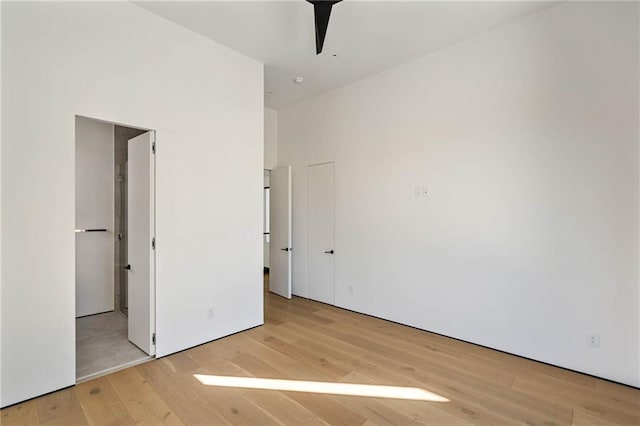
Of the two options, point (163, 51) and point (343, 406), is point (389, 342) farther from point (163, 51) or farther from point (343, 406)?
point (163, 51)

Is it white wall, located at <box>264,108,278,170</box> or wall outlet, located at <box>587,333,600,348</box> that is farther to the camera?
white wall, located at <box>264,108,278,170</box>

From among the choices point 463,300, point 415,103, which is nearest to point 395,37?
point 415,103

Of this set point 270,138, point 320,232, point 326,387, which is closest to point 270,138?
point 270,138

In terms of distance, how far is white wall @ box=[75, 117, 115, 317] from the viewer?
171 inches

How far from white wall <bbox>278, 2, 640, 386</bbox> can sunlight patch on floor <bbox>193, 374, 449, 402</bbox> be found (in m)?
1.34

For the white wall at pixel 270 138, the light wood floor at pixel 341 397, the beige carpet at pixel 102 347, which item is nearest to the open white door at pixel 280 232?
the white wall at pixel 270 138

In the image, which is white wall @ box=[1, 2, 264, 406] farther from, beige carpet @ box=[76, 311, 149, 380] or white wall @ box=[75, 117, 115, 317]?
white wall @ box=[75, 117, 115, 317]

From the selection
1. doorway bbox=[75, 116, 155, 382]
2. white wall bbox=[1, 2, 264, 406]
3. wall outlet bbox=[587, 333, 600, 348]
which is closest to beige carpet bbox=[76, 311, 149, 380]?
doorway bbox=[75, 116, 155, 382]

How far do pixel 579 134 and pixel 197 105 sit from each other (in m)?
3.79

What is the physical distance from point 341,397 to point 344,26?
3485 millimetres

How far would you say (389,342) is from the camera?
3.46 meters

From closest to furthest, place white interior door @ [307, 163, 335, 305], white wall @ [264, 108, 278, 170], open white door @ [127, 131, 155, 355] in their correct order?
open white door @ [127, 131, 155, 355]
white interior door @ [307, 163, 335, 305]
white wall @ [264, 108, 278, 170]

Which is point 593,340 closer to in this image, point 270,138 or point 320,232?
point 320,232

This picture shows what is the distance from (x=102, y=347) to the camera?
3.25 m
